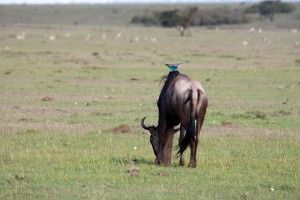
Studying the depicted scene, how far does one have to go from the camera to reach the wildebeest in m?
10.9

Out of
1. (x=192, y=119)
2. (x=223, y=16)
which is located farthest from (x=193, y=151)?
(x=223, y=16)

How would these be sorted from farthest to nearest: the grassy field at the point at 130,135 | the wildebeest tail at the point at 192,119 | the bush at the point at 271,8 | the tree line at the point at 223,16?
the tree line at the point at 223,16 → the bush at the point at 271,8 → the wildebeest tail at the point at 192,119 → the grassy field at the point at 130,135

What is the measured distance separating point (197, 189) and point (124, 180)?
1.04 meters

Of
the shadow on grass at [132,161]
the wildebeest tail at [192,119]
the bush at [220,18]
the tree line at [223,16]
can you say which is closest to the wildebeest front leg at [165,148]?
the shadow on grass at [132,161]

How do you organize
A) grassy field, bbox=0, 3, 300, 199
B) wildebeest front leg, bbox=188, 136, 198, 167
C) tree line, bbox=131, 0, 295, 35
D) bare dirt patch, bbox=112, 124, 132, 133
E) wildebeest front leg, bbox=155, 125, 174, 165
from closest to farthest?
1. grassy field, bbox=0, 3, 300, 199
2. wildebeest front leg, bbox=188, 136, 198, 167
3. wildebeest front leg, bbox=155, 125, 174, 165
4. bare dirt patch, bbox=112, 124, 132, 133
5. tree line, bbox=131, 0, 295, 35

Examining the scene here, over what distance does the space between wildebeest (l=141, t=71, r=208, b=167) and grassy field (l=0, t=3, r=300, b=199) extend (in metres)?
0.28

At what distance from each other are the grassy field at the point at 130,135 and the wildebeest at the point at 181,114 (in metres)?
0.28

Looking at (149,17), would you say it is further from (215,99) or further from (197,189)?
(197,189)

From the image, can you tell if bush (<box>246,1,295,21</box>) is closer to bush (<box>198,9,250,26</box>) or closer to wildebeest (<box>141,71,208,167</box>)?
bush (<box>198,9,250,26</box>)

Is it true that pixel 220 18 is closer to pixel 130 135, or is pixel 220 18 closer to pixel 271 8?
pixel 271 8

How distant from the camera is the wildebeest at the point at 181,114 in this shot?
10875 millimetres

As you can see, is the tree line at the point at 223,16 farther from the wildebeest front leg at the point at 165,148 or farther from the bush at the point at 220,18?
the wildebeest front leg at the point at 165,148

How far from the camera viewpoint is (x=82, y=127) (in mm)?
15250

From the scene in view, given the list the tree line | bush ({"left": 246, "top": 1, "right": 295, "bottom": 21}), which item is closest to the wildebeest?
the tree line
